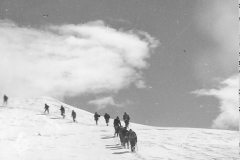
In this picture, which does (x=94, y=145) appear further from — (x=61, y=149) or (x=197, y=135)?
(x=197, y=135)

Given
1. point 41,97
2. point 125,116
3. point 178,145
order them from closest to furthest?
point 178,145 → point 125,116 → point 41,97

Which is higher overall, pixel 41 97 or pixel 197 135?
pixel 41 97

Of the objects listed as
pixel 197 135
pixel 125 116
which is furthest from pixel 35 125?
pixel 197 135

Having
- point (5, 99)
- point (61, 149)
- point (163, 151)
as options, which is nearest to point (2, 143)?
point (61, 149)

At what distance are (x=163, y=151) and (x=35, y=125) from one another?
12.9m

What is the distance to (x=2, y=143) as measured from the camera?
→ 14234mm

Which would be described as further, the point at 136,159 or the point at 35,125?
the point at 35,125

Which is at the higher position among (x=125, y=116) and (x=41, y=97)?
(x=41, y=97)

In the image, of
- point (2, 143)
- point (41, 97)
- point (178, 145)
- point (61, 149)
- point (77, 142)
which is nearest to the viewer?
point (61, 149)

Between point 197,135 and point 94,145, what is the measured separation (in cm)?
Answer: 1088

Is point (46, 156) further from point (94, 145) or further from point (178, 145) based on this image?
point (178, 145)

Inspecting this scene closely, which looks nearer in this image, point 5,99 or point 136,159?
point 136,159

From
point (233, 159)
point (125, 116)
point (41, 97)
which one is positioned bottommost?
point (233, 159)

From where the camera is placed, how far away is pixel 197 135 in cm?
2222
